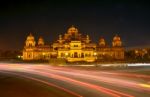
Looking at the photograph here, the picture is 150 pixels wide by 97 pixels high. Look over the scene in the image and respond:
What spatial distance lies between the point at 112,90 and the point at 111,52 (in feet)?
467

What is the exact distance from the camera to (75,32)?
169m

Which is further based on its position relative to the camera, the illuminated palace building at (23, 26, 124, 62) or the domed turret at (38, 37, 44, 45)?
the domed turret at (38, 37, 44, 45)

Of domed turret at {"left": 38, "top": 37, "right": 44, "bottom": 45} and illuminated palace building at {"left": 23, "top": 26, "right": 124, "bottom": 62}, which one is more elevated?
domed turret at {"left": 38, "top": 37, "right": 44, "bottom": 45}

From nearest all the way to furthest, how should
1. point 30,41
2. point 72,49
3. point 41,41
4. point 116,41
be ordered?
point 72,49 → point 30,41 → point 116,41 → point 41,41

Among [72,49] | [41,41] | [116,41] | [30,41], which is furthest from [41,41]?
[116,41]

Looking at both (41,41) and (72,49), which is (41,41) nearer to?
(41,41)

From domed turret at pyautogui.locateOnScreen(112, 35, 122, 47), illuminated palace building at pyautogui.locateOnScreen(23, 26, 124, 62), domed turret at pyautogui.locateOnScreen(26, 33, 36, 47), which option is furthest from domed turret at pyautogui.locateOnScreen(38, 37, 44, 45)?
domed turret at pyautogui.locateOnScreen(112, 35, 122, 47)

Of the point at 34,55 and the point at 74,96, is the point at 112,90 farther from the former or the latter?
the point at 34,55

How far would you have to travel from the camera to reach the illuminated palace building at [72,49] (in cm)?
15125

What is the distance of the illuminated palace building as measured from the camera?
15125 centimetres

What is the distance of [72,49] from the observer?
494ft

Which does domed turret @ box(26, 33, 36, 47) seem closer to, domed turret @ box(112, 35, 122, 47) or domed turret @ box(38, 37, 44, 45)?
domed turret @ box(38, 37, 44, 45)

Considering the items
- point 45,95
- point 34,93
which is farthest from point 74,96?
point 34,93

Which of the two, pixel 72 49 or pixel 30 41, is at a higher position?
pixel 30 41
